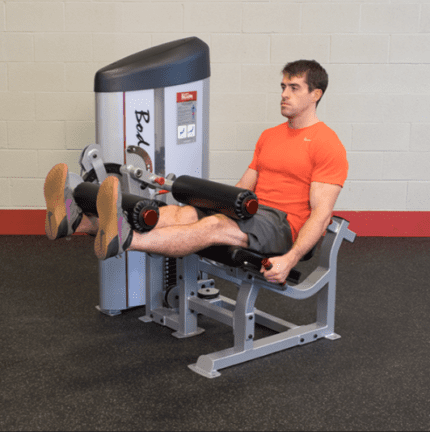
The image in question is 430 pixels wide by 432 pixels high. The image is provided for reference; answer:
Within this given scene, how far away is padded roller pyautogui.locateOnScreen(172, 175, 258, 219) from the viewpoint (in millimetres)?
2178

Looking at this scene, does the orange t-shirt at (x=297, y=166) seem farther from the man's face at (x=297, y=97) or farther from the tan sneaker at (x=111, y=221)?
the tan sneaker at (x=111, y=221)

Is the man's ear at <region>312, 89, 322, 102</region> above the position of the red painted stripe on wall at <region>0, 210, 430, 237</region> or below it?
above

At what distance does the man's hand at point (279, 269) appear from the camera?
2.24m

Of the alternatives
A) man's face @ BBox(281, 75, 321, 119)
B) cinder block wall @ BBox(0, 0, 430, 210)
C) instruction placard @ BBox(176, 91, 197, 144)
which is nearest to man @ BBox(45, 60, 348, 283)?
man's face @ BBox(281, 75, 321, 119)

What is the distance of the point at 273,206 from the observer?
2568 millimetres

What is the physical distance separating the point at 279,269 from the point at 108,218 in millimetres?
640

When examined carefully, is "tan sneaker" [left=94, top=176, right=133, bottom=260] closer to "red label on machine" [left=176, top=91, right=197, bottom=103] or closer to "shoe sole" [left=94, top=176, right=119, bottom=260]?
"shoe sole" [left=94, top=176, right=119, bottom=260]

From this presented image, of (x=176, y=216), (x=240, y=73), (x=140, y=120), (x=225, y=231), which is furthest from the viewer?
(x=240, y=73)

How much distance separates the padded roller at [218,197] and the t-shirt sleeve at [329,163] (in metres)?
0.35

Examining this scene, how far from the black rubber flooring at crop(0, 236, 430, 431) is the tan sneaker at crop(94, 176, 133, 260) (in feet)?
1.68

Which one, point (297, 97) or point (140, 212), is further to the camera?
point (297, 97)

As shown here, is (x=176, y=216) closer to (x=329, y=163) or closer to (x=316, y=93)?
(x=329, y=163)

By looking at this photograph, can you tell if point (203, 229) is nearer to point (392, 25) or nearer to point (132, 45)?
point (132, 45)

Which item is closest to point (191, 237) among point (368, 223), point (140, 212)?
point (140, 212)
